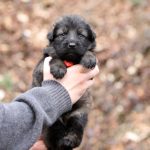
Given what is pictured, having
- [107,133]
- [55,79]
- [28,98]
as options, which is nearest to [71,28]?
[55,79]

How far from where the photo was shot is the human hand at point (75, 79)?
4.16m

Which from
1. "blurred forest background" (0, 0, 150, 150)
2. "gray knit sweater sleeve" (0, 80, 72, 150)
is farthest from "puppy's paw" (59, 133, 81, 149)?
"blurred forest background" (0, 0, 150, 150)

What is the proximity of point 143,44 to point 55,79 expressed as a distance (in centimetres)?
559

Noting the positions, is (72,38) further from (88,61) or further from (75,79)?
(75,79)

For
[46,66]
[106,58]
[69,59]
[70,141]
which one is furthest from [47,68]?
[106,58]

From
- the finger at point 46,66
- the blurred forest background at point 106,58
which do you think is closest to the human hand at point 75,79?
the finger at point 46,66

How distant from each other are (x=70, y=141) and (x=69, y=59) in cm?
66

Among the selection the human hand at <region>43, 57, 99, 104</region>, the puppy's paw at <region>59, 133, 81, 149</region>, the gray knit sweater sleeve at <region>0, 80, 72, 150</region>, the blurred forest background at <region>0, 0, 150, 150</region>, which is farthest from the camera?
the blurred forest background at <region>0, 0, 150, 150</region>

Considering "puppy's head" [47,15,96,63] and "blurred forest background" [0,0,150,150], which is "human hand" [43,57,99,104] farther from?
"blurred forest background" [0,0,150,150]

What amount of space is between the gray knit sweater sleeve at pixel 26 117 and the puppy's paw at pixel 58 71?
0.42m

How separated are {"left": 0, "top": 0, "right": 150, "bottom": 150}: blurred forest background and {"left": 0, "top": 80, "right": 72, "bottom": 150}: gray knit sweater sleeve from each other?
434 cm

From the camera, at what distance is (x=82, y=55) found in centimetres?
458

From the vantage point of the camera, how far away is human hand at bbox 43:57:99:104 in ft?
13.6

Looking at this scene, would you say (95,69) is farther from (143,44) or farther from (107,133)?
(143,44)
